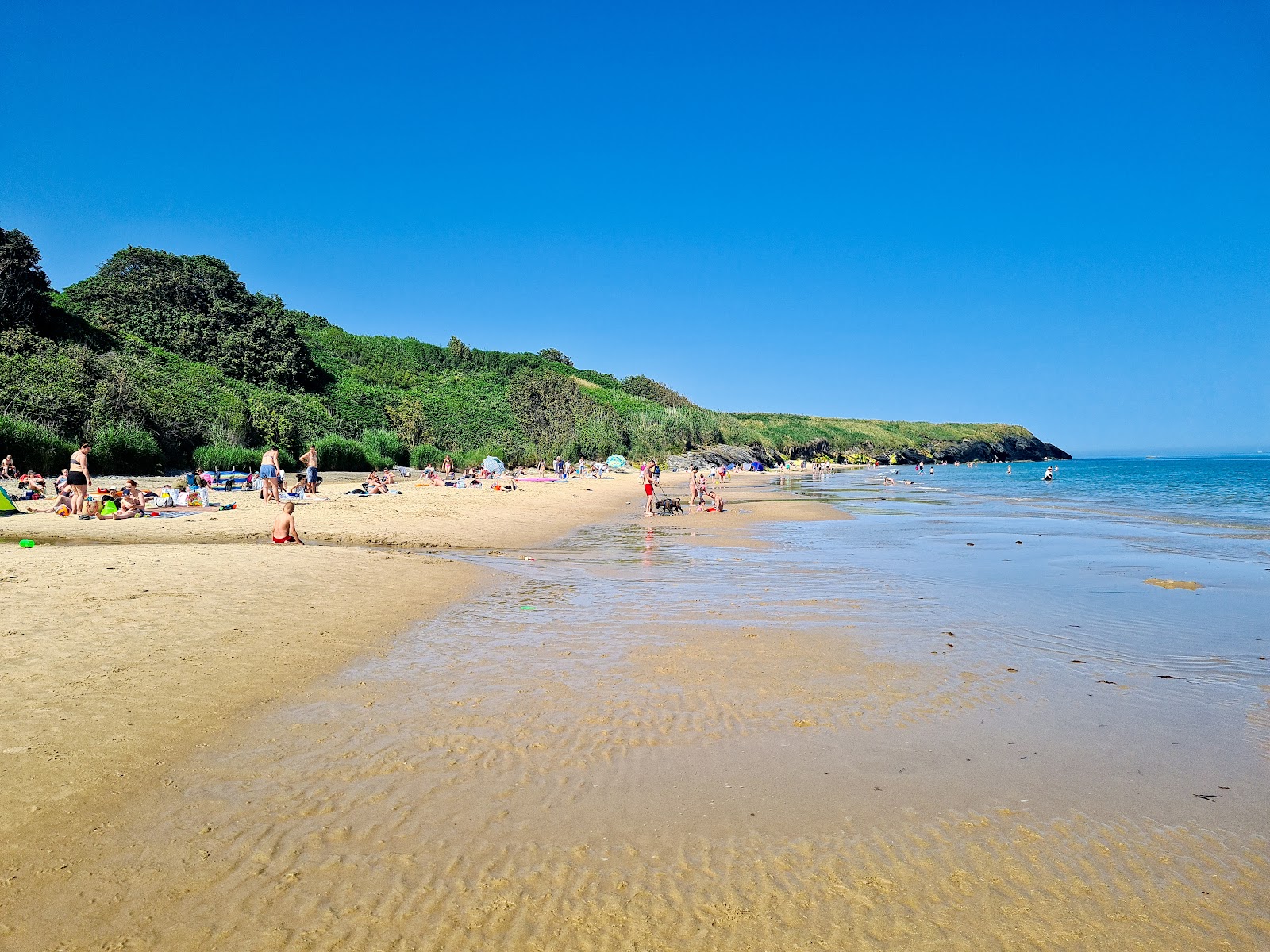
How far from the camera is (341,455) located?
3856 cm

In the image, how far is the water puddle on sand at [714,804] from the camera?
3.12m

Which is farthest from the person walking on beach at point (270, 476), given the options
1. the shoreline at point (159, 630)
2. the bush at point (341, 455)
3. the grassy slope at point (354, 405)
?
the bush at point (341, 455)

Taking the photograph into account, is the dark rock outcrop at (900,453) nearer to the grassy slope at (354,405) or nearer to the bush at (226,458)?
the grassy slope at (354,405)

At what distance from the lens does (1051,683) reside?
648 centimetres

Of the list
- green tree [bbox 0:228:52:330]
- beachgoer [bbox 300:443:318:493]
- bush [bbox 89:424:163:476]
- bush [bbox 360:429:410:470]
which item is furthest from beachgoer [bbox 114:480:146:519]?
green tree [bbox 0:228:52:330]

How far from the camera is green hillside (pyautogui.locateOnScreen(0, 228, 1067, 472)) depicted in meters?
29.7

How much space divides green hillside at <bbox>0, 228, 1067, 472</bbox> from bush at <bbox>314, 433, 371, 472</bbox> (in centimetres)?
10

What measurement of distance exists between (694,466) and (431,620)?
2201 inches

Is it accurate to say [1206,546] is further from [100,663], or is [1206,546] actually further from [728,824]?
[100,663]

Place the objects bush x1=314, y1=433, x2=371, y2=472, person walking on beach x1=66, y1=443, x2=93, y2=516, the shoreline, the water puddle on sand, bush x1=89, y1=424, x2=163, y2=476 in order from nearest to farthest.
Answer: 1. the water puddle on sand
2. the shoreline
3. person walking on beach x1=66, y1=443, x2=93, y2=516
4. bush x1=89, y1=424, x2=163, y2=476
5. bush x1=314, y1=433, x2=371, y2=472

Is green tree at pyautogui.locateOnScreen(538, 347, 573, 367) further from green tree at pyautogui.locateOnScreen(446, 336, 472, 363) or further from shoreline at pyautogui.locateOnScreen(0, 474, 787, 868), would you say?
shoreline at pyautogui.locateOnScreen(0, 474, 787, 868)

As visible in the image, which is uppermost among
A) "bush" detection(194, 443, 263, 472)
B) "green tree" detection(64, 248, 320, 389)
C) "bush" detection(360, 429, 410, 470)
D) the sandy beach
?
"green tree" detection(64, 248, 320, 389)

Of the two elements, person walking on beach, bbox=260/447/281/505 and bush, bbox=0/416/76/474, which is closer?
person walking on beach, bbox=260/447/281/505

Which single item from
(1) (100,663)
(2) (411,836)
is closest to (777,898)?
(2) (411,836)
